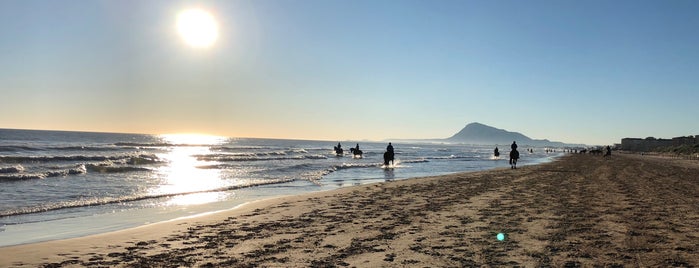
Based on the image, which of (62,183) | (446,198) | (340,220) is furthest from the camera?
(62,183)

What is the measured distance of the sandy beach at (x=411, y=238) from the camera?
6.43m

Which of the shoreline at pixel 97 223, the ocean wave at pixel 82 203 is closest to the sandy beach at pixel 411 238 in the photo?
the shoreline at pixel 97 223

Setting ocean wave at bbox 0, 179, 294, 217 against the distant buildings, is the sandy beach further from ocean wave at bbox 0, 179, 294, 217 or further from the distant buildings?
the distant buildings

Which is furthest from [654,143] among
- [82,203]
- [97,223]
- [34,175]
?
[97,223]

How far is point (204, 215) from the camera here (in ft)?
38.5

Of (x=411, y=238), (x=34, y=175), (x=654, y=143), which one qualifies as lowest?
(x=34, y=175)

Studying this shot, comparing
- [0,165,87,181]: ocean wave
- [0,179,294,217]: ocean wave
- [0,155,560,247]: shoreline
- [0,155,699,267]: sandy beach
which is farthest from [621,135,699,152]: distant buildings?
[0,155,560,247]: shoreline

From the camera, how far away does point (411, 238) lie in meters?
7.88

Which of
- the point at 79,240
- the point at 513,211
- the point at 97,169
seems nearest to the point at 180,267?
the point at 79,240

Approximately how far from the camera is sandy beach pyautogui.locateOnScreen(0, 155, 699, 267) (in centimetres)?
643

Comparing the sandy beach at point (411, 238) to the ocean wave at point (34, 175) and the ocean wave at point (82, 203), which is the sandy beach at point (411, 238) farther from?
the ocean wave at point (34, 175)

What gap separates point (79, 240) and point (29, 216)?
4.85m

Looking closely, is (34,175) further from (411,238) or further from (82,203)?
(411,238)

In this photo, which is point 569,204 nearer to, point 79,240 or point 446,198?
point 446,198
